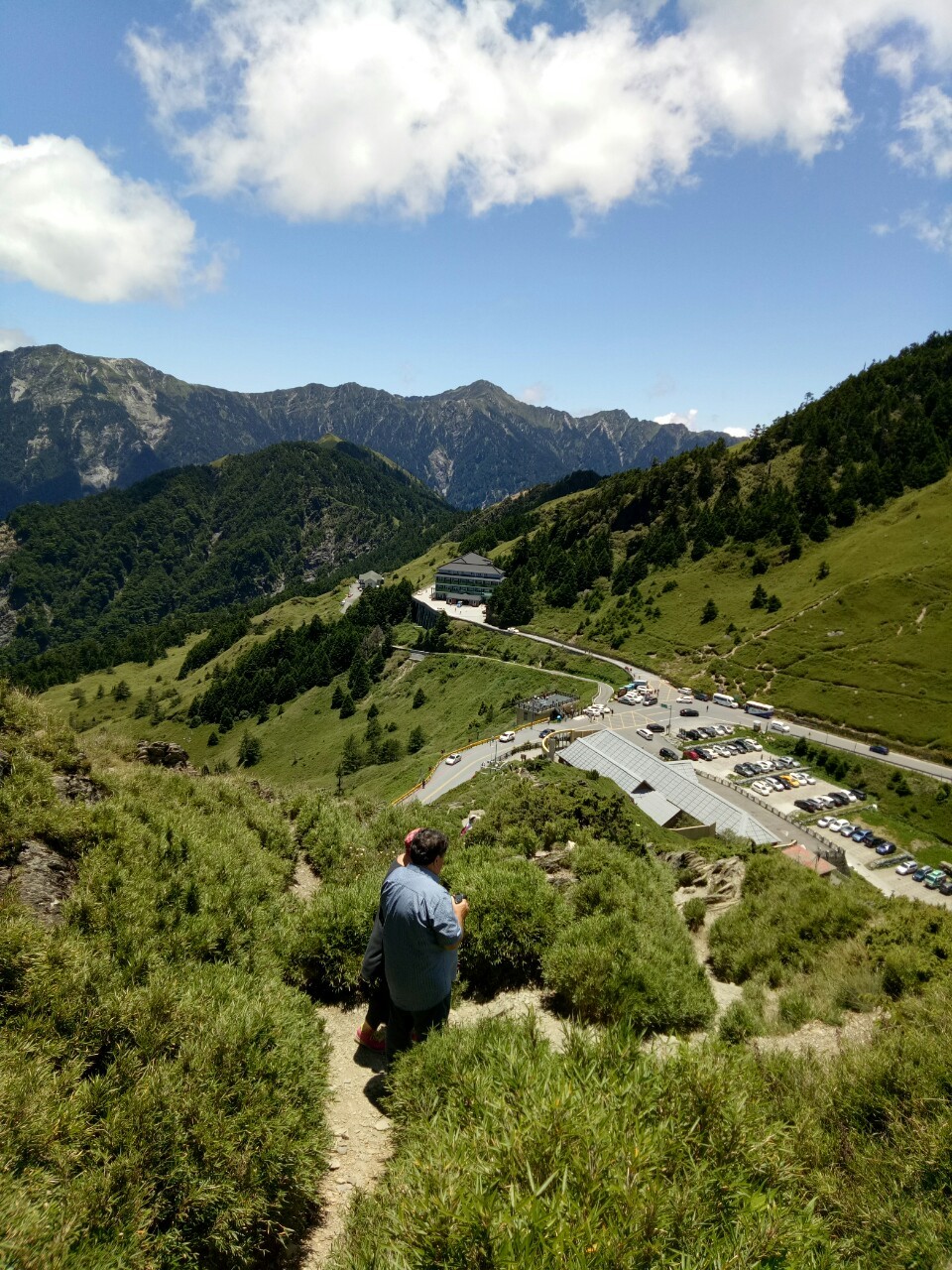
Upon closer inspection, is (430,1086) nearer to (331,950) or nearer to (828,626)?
(331,950)

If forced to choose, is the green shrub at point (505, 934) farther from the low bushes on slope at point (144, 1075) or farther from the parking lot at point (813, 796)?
the parking lot at point (813, 796)

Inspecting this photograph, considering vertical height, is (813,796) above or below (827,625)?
below

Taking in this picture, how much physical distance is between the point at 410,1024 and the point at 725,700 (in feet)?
273

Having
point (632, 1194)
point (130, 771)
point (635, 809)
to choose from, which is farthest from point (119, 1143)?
point (635, 809)

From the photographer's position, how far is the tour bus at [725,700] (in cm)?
8119

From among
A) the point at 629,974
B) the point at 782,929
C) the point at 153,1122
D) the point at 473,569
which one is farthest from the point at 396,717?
the point at 153,1122

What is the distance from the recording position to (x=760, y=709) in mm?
78625

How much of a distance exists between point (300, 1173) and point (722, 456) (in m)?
161

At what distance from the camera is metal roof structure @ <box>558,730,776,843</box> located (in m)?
41.9

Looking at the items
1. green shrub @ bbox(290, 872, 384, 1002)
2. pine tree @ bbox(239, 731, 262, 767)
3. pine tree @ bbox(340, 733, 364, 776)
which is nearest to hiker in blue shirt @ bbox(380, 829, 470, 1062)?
green shrub @ bbox(290, 872, 384, 1002)

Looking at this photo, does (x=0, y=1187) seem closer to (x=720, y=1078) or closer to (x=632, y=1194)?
(x=632, y=1194)

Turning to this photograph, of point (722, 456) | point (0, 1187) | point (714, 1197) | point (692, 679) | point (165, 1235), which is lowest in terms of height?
point (692, 679)

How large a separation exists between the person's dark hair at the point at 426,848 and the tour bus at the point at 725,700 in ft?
271

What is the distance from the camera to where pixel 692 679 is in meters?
87.8
